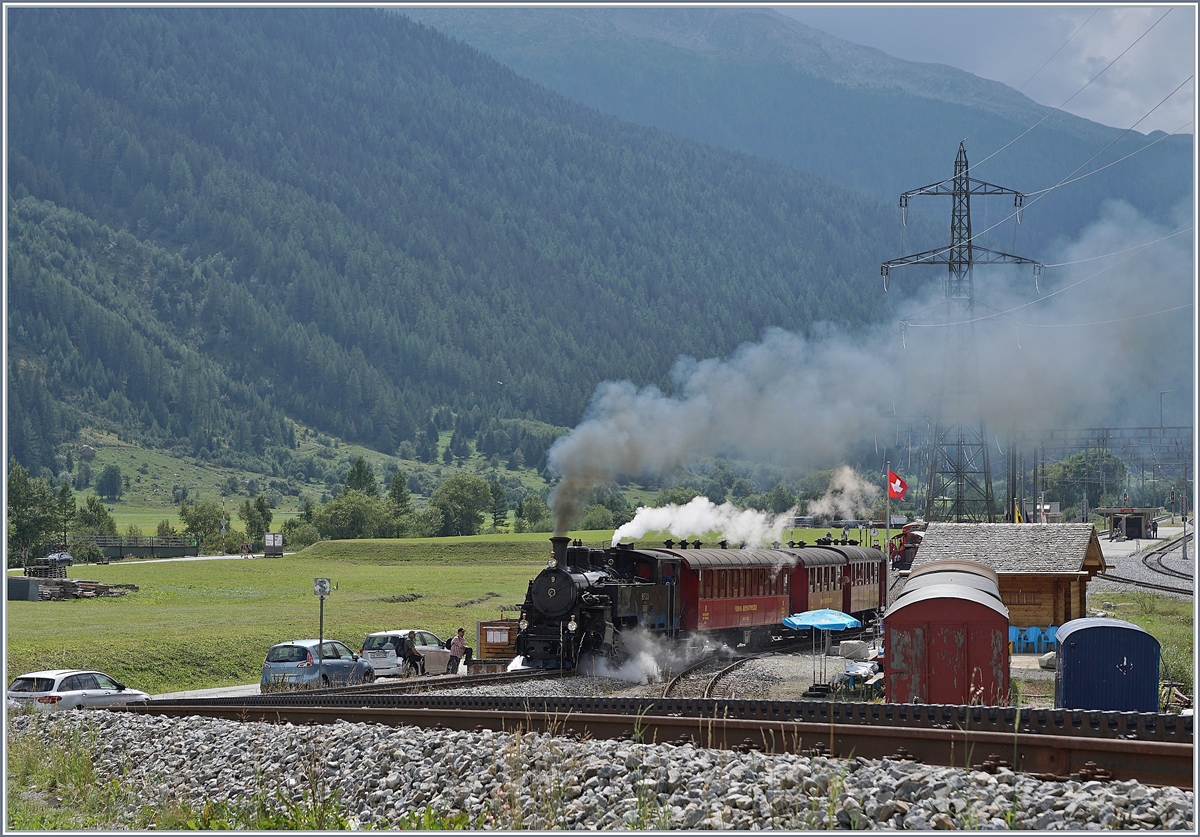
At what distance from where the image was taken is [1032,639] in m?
33.9

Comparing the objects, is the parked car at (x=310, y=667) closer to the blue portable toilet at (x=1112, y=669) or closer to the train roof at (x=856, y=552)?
the blue portable toilet at (x=1112, y=669)

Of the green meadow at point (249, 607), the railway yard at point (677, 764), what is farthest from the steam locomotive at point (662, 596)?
the green meadow at point (249, 607)

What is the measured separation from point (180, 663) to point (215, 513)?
Answer: 3913 inches

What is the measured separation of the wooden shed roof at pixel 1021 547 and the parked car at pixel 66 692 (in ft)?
67.0

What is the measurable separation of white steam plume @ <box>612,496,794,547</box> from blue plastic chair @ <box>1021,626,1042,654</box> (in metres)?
12.4

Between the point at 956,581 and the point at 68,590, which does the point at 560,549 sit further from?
the point at 68,590

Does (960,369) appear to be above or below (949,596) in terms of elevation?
above

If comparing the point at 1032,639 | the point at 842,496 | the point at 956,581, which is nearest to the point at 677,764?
the point at 956,581

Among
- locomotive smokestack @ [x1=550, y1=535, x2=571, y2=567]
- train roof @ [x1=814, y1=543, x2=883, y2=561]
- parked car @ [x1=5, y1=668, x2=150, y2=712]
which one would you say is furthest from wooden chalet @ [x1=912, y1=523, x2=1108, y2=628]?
parked car @ [x1=5, y1=668, x2=150, y2=712]

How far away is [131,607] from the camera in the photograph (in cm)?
5728

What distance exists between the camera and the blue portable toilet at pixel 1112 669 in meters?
19.9

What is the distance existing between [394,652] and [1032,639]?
60.0 feet

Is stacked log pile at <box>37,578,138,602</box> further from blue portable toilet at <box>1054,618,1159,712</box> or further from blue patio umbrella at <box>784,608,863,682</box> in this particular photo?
blue portable toilet at <box>1054,618,1159,712</box>

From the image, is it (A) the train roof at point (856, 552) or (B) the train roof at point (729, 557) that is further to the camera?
(A) the train roof at point (856, 552)
